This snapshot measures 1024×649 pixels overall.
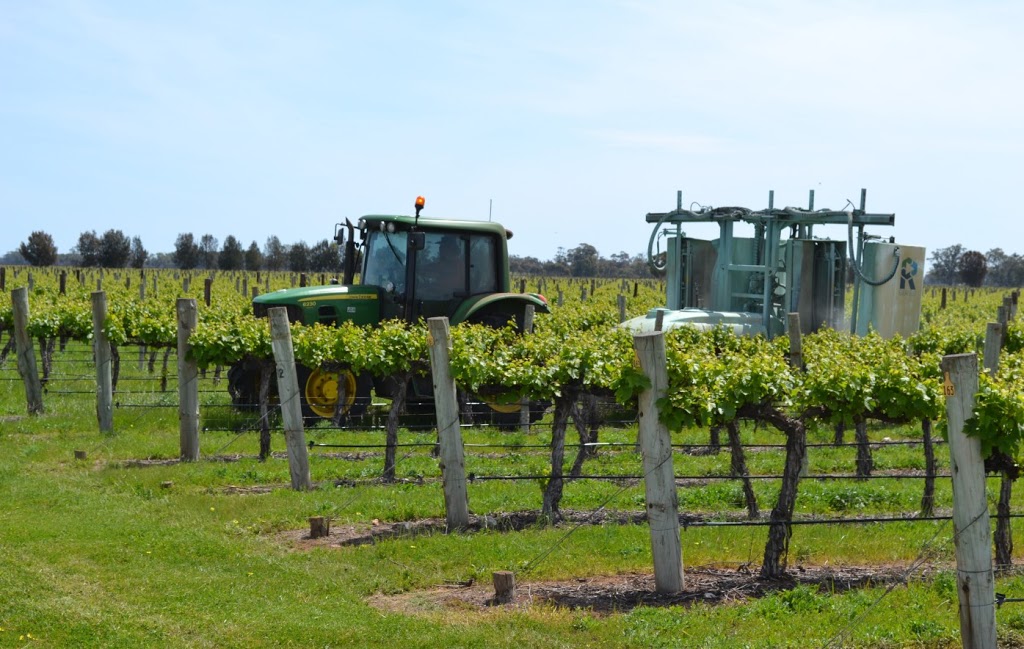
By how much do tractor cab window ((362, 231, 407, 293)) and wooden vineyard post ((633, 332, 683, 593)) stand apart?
8.57 m

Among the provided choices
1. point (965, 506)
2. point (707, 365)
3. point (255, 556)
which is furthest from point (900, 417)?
point (255, 556)

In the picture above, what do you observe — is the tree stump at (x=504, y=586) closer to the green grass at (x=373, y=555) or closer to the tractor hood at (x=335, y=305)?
the green grass at (x=373, y=555)

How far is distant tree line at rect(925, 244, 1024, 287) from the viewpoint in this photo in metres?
92.0

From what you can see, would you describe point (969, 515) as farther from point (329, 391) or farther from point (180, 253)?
point (180, 253)

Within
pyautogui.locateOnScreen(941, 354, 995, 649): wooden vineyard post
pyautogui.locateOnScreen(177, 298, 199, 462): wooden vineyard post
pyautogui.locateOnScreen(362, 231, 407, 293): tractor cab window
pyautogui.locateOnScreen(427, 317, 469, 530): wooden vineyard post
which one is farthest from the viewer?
pyautogui.locateOnScreen(362, 231, 407, 293): tractor cab window

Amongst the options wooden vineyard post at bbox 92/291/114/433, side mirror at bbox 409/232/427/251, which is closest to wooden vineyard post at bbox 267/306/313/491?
side mirror at bbox 409/232/427/251

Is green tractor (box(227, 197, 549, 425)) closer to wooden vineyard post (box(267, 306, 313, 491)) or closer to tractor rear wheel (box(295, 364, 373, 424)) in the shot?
tractor rear wheel (box(295, 364, 373, 424))

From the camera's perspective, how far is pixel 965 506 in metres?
6.30

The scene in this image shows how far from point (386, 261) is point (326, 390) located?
2.00 m

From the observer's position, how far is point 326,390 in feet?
52.7

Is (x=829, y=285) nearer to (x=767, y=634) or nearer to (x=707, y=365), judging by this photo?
(x=707, y=365)

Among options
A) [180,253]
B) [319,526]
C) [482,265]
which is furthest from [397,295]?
[180,253]

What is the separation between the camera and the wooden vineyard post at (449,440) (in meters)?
9.81

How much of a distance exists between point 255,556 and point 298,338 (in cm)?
512
